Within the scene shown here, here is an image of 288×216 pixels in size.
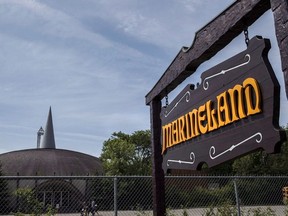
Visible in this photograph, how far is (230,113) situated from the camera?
9.54 feet

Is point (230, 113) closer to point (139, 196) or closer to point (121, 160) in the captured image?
point (139, 196)

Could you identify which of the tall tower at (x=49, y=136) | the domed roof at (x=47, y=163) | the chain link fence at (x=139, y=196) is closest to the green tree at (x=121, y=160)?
the domed roof at (x=47, y=163)

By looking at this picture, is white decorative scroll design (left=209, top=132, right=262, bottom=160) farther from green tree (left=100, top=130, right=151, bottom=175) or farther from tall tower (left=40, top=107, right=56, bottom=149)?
tall tower (left=40, top=107, right=56, bottom=149)

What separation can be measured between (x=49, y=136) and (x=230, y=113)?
73.5 metres

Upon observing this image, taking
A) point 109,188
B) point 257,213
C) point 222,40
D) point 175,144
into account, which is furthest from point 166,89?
point 109,188

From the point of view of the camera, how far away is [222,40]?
10.2ft

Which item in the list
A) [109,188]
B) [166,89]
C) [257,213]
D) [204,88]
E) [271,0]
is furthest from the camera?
[109,188]

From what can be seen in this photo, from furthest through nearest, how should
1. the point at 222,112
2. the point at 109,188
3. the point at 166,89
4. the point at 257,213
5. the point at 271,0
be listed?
the point at 109,188 < the point at 257,213 < the point at 166,89 < the point at 222,112 < the point at 271,0

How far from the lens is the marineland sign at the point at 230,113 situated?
245cm

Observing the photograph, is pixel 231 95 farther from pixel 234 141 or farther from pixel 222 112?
pixel 234 141

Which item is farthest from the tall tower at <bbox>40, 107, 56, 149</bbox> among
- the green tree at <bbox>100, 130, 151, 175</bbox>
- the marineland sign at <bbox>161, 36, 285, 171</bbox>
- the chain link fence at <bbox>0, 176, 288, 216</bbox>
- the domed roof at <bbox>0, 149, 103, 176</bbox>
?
the marineland sign at <bbox>161, 36, 285, 171</bbox>

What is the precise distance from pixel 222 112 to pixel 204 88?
0.46 metres

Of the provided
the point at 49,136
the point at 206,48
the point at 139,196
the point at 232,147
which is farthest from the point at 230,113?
the point at 49,136

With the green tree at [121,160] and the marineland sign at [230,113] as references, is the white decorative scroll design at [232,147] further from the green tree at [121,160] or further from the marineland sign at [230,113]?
the green tree at [121,160]
